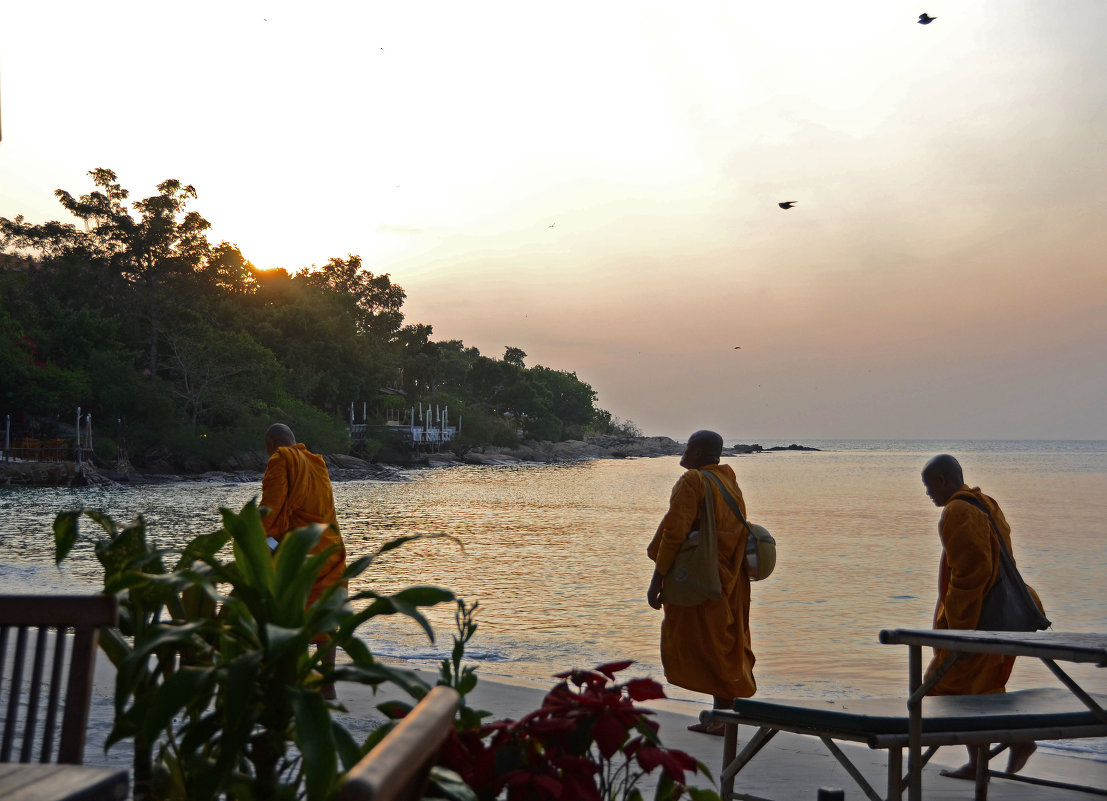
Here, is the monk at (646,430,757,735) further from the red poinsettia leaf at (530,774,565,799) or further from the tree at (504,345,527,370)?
the tree at (504,345,527,370)

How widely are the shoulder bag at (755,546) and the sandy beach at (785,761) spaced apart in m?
0.84

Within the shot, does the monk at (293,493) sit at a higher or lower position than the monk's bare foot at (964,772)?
higher

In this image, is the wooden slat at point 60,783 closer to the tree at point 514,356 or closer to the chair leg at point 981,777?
the chair leg at point 981,777

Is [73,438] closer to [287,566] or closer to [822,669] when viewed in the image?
[822,669]

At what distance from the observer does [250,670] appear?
1608mm

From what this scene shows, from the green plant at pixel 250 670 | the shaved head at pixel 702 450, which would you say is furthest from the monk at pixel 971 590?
the green plant at pixel 250 670

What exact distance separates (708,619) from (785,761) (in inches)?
30.2

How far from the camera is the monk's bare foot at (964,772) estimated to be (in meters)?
4.35

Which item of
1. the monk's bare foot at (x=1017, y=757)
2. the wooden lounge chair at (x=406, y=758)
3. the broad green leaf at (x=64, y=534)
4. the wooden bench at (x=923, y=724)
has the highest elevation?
the broad green leaf at (x=64, y=534)

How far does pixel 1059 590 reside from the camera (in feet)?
54.1

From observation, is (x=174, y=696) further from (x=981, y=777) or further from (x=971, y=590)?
(x=971, y=590)

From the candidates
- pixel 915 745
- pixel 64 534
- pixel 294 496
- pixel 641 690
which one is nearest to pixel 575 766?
pixel 641 690

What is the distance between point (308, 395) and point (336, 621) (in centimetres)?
6202

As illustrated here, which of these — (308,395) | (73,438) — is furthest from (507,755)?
(308,395)
